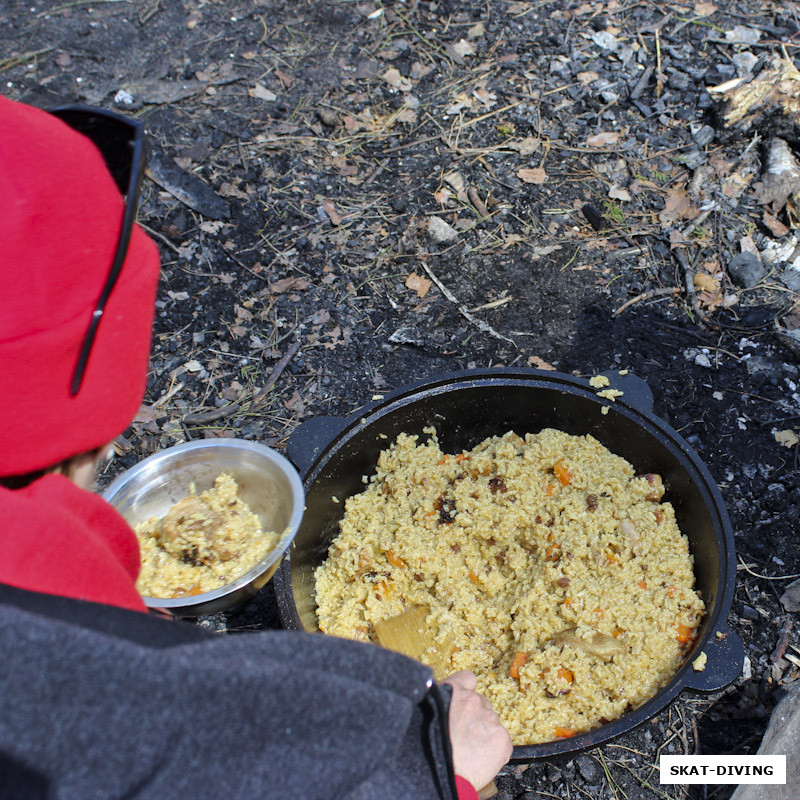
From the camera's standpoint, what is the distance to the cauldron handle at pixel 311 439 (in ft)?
8.38

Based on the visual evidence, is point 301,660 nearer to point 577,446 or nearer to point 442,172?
point 577,446

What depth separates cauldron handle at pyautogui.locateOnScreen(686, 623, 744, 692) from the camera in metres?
2.00

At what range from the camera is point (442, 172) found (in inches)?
174

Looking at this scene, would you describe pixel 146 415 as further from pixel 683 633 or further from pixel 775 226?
pixel 775 226

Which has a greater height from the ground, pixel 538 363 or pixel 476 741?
pixel 476 741

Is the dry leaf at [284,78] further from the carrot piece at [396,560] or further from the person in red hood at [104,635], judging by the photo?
the person in red hood at [104,635]

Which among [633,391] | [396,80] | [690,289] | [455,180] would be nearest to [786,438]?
[690,289]

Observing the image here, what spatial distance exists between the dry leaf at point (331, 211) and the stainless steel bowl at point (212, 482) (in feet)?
7.05

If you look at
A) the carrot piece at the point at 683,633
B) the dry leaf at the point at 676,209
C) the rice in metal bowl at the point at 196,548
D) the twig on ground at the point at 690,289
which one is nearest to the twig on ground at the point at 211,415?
the rice in metal bowl at the point at 196,548

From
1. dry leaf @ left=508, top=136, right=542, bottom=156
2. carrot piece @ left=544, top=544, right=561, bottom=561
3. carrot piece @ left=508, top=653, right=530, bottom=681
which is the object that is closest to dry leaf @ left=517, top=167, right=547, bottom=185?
dry leaf @ left=508, top=136, right=542, bottom=156

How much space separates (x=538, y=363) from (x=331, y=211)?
66.7 inches

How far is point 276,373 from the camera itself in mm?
3605

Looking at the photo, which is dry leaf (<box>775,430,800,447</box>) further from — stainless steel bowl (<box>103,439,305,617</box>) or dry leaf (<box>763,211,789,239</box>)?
stainless steel bowl (<box>103,439,305,617</box>)

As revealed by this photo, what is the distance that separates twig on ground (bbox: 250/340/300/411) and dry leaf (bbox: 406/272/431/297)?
2.42 ft
